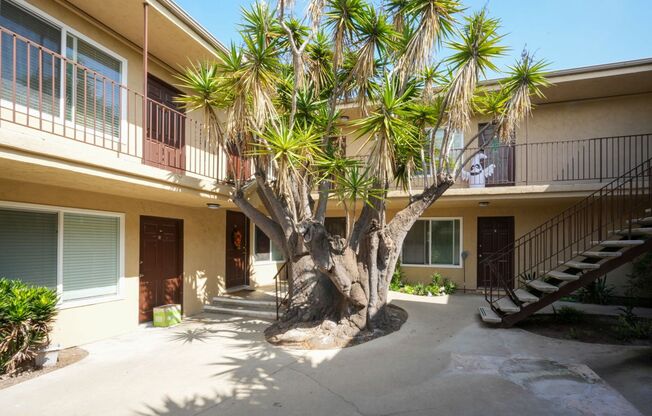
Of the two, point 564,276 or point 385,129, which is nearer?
point 385,129

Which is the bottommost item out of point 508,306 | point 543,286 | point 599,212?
point 508,306

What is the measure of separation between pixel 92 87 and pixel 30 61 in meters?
1.11

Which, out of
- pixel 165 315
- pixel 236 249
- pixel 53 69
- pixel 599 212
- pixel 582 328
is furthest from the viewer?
pixel 236 249

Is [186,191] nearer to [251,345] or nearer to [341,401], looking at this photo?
[251,345]

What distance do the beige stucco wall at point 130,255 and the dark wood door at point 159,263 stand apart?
0.16 m

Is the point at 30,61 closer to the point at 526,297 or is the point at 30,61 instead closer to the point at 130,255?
the point at 130,255

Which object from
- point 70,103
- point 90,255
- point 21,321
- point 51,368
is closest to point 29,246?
point 90,255

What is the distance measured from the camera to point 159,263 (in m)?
8.38

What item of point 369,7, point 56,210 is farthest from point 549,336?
point 56,210

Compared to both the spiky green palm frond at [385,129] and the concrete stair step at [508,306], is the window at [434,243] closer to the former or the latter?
the concrete stair step at [508,306]

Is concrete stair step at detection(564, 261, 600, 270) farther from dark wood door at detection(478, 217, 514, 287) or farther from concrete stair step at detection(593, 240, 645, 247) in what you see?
dark wood door at detection(478, 217, 514, 287)

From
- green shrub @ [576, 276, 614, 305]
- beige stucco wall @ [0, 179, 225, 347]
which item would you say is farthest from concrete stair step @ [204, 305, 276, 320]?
green shrub @ [576, 276, 614, 305]

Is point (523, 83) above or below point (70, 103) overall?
above

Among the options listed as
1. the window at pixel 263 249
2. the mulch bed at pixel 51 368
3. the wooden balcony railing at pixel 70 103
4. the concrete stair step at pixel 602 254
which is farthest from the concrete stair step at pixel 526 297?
the mulch bed at pixel 51 368
